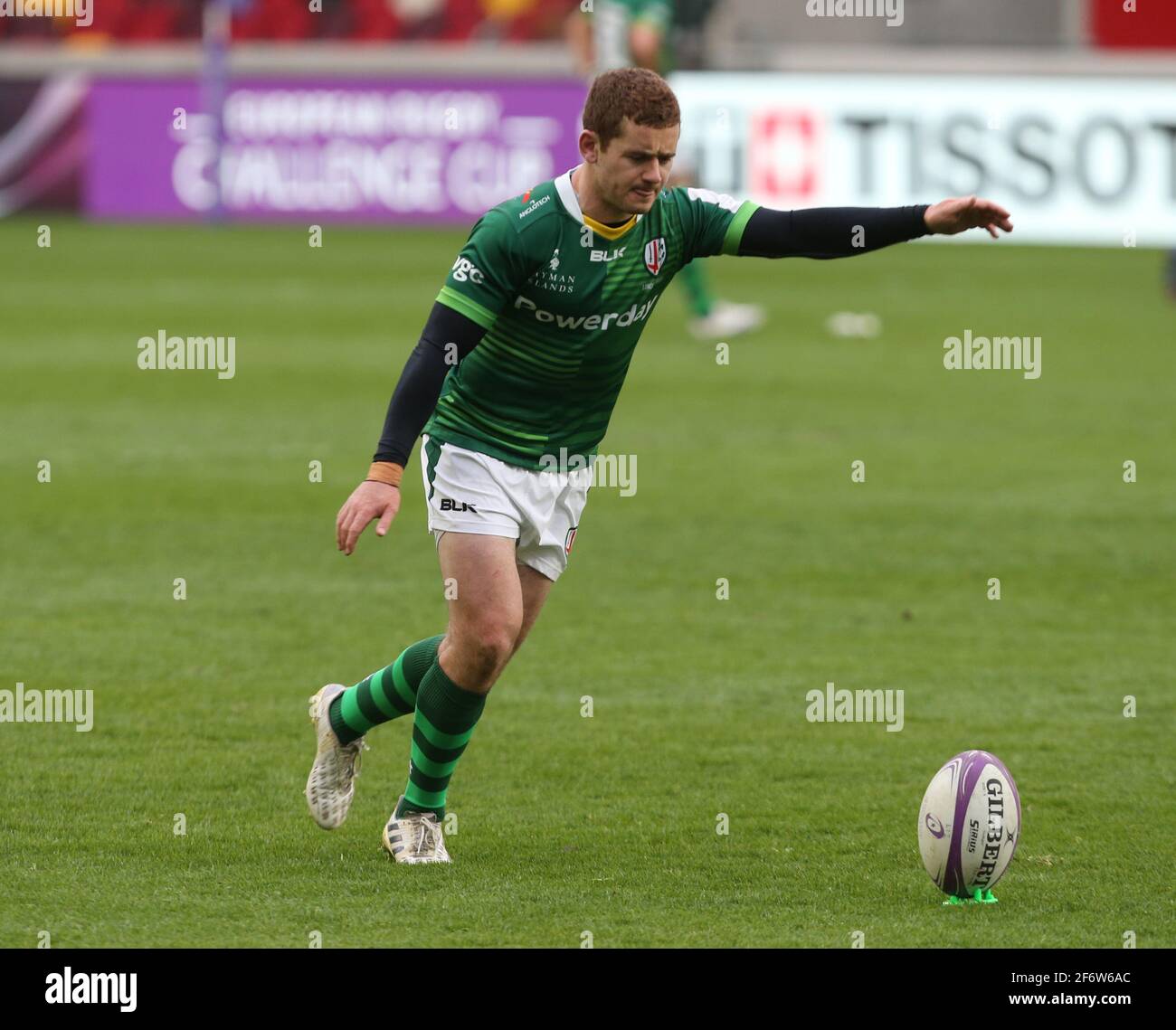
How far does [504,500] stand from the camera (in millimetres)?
5312

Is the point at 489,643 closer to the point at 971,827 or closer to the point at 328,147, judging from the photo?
the point at 971,827

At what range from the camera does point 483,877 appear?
523 cm

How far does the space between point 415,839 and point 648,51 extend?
12.0 meters

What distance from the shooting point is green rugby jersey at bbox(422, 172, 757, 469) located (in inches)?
203

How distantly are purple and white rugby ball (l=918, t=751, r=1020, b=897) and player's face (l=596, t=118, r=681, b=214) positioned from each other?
155 centimetres

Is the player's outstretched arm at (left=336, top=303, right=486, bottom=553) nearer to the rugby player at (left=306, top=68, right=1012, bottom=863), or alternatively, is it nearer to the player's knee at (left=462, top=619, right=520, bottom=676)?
the rugby player at (left=306, top=68, right=1012, bottom=863)

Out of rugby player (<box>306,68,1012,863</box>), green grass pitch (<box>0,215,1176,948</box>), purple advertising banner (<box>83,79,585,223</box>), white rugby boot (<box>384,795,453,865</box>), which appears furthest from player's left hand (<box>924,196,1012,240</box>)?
purple advertising banner (<box>83,79,585,223</box>)

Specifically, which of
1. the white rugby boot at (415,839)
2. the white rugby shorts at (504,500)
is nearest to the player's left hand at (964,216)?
the white rugby shorts at (504,500)

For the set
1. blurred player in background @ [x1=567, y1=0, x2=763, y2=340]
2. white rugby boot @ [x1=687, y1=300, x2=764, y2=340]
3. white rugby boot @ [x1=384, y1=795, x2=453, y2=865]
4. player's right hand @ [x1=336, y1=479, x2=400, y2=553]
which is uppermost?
blurred player in background @ [x1=567, y1=0, x2=763, y2=340]

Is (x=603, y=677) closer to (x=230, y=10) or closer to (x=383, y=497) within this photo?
(x=383, y=497)

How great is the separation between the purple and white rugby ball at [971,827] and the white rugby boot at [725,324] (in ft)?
38.0

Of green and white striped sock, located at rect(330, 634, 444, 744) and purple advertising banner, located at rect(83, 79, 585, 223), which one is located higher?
purple advertising banner, located at rect(83, 79, 585, 223)

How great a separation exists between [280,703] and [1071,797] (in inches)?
102
